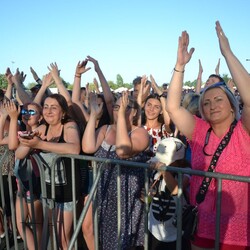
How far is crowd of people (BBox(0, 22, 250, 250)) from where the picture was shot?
7.36 feet

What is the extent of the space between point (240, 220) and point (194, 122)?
0.86 meters

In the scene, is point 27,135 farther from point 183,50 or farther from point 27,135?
point 183,50

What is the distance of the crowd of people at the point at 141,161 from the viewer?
88.4 inches

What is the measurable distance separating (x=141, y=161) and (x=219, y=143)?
954 mm

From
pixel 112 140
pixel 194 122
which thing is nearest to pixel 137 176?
pixel 112 140

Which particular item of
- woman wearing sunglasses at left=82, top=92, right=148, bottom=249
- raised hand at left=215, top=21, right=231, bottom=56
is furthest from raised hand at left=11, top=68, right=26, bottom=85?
raised hand at left=215, top=21, right=231, bottom=56

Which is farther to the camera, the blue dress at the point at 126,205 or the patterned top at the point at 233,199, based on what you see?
the blue dress at the point at 126,205

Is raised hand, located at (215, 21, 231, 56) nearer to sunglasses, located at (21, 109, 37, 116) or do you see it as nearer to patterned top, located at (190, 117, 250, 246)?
patterned top, located at (190, 117, 250, 246)

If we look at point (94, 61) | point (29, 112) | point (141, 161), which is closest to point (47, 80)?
point (94, 61)

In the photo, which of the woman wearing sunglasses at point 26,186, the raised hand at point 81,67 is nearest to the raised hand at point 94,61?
the raised hand at point 81,67

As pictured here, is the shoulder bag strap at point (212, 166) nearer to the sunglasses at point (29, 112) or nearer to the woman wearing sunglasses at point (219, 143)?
the woman wearing sunglasses at point (219, 143)

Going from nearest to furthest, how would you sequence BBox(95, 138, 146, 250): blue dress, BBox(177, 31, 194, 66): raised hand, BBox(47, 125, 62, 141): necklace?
1. BBox(177, 31, 194, 66): raised hand
2. BBox(95, 138, 146, 250): blue dress
3. BBox(47, 125, 62, 141): necklace

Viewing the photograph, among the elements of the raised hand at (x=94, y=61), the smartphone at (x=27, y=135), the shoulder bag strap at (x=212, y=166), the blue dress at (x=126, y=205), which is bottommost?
the blue dress at (x=126, y=205)

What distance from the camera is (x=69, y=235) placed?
3.34 meters
